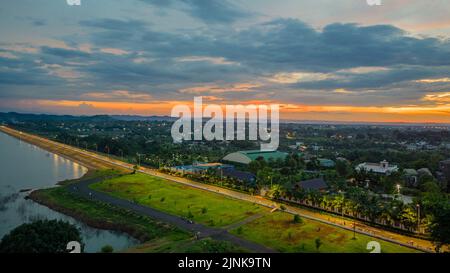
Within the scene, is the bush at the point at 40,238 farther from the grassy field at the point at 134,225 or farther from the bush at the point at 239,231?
the bush at the point at 239,231

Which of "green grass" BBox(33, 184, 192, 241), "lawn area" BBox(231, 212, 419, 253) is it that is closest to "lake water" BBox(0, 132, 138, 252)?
"green grass" BBox(33, 184, 192, 241)

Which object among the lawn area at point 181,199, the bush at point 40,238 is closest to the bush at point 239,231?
the lawn area at point 181,199

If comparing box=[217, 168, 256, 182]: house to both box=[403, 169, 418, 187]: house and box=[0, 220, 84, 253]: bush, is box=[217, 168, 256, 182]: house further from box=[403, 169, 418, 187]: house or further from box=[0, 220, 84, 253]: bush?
box=[0, 220, 84, 253]: bush

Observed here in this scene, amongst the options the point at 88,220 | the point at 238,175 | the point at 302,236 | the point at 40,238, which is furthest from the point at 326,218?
the point at 40,238

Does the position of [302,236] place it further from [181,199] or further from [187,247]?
[181,199]
